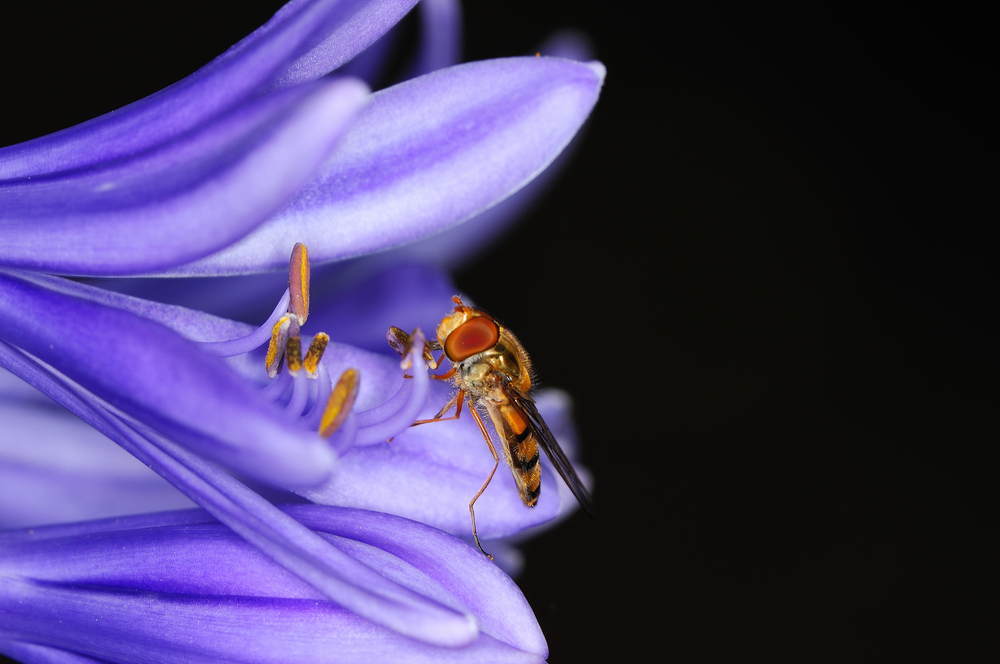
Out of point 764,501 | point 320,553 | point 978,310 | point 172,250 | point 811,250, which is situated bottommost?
point 320,553

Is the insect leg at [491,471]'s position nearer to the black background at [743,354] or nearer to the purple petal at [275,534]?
the purple petal at [275,534]

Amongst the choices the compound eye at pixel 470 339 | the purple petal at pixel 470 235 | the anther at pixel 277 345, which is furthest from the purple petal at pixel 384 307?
the anther at pixel 277 345

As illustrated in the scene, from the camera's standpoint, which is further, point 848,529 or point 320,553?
point 848,529

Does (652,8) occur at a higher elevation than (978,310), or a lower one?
higher

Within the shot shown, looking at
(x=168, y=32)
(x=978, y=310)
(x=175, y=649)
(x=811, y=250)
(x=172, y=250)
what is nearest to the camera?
(x=172, y=250)

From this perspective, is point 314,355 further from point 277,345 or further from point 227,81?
point 227,81

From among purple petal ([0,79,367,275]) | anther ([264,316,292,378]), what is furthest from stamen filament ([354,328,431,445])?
purple petal ([0,79,367,275])

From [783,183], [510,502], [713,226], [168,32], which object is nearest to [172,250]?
[510,502]

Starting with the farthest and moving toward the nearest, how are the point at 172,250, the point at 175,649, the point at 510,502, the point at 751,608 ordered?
the point at 751,608
the point at 510,502
the point at 175,649
the point at 172,250

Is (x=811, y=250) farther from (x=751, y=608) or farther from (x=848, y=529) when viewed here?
(x=751, y=608)
